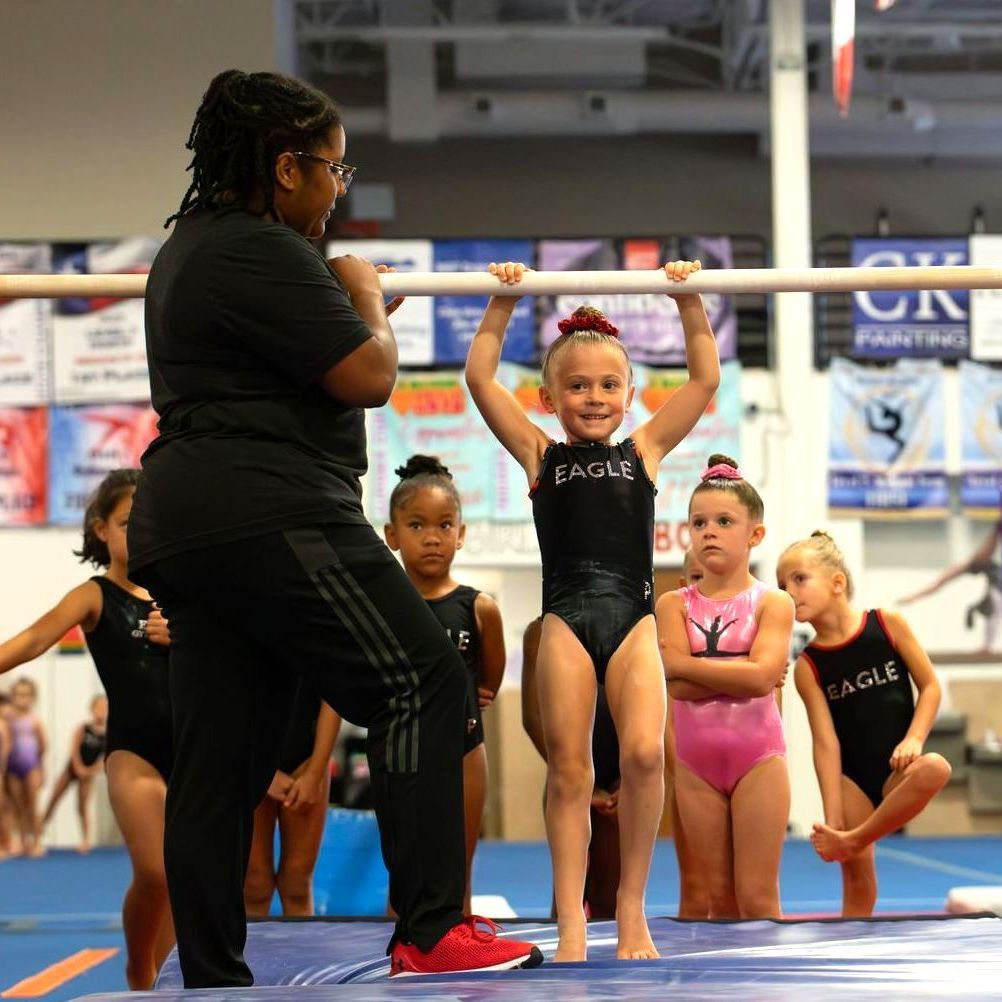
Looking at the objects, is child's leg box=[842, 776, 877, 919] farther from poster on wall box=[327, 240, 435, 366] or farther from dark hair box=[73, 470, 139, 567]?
poster on wall box=[327, 240, 435, 366]

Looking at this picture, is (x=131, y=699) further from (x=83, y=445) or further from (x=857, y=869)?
(x=83, y=445)

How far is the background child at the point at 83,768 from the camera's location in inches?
384

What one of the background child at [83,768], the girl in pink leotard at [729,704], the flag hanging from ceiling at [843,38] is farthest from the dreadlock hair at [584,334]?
the background child at [83,768]

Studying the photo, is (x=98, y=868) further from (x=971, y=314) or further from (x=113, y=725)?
(x=971, y=314)

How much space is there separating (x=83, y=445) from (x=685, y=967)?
828cm

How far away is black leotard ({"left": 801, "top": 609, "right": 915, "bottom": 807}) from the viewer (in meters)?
4.39

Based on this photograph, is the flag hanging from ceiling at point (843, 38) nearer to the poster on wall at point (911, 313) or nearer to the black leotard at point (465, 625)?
the black leotard at point (465, 625)

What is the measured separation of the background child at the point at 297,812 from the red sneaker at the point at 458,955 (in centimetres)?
175

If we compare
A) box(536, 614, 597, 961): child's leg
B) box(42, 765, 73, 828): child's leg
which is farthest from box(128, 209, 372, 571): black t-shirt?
box(42, 765, 73, 828): child's leg

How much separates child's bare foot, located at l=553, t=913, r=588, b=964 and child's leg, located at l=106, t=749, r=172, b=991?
1.27 m

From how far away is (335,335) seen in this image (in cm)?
238

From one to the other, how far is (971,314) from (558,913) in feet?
28.4

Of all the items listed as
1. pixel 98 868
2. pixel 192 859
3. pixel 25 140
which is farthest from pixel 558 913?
pixel 25 140

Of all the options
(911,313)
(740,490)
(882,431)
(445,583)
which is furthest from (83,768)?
(740,490)
